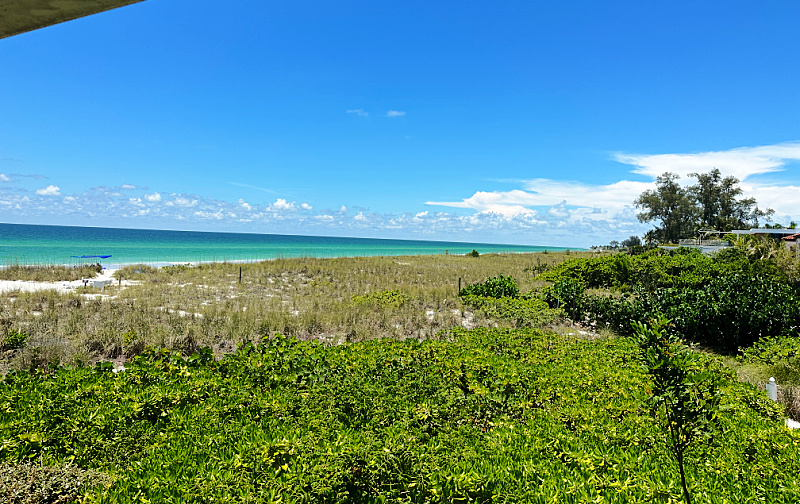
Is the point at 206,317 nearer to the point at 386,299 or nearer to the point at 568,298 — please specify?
the point at 386,299

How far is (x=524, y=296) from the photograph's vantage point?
47.6ft

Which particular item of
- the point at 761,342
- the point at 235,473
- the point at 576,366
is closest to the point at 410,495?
the point at 235,473

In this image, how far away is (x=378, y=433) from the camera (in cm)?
390

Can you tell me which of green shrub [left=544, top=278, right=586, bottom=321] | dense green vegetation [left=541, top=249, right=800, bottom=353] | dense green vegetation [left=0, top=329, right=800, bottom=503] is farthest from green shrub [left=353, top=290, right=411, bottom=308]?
dense green vegetation [left=0, top=329, right=800, bottom=503]

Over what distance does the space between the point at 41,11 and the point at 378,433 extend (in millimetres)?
3784

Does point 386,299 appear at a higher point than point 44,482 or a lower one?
lower

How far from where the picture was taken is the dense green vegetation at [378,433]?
2994mm

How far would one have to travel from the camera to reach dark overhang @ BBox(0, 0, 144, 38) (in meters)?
1.22

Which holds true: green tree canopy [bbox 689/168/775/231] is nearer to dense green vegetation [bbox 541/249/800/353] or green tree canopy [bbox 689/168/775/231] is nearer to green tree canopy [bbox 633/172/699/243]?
green tree canopy [bbox 633/172/699/243]

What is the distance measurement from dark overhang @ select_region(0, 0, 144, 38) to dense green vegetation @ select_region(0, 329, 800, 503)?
2.81 metres

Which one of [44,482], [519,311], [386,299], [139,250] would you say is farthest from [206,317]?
[139,250]

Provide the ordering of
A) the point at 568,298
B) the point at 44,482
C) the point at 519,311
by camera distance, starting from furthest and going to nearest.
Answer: the point at 568,298
the point at 519,311
the point at 44,482

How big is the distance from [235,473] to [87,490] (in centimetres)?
108

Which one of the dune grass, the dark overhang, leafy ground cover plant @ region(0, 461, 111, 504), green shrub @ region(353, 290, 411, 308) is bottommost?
the dune grass
